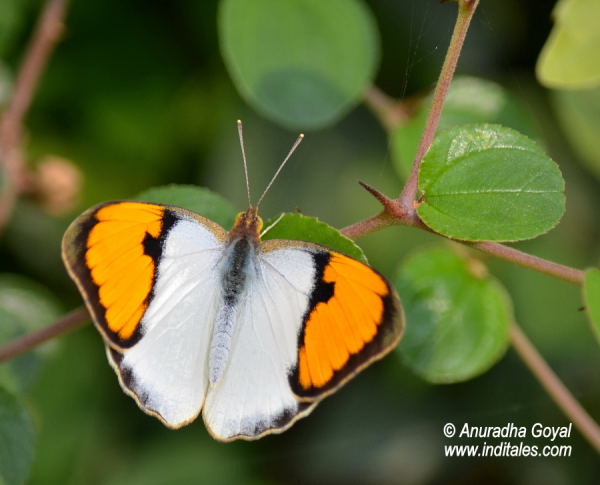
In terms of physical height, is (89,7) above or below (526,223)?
below

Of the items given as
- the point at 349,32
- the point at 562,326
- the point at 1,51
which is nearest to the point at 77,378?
the point at 1,51

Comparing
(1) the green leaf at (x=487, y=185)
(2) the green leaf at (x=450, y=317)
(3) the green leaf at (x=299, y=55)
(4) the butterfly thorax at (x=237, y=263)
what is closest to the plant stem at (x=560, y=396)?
(2) the green leaf at (x=450, y=317)

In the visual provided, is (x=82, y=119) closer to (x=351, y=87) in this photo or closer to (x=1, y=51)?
(x=1, y=51)

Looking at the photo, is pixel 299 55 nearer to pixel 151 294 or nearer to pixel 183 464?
pixel 151 294

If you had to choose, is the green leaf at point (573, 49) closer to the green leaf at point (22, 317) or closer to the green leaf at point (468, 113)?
the green leaf at point (468, 113)

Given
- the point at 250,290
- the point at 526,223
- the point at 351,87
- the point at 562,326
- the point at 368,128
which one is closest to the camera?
the point at 526,223

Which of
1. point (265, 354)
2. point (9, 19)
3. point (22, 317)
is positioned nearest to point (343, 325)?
point (265, 354)

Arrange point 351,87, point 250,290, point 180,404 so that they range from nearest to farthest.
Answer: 1. point 180,404
2. point 250,290
3. point 351,87
